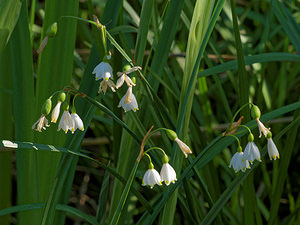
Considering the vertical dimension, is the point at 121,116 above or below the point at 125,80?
below

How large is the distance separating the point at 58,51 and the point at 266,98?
0.92 meters

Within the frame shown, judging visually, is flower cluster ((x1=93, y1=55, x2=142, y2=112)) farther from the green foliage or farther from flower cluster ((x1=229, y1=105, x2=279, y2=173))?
flower cluster ((x1=229, y1=105, x2=279, y2=173))

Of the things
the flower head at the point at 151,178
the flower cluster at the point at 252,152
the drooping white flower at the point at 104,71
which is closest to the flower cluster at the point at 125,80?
the drooping white flower at the point at 104,71

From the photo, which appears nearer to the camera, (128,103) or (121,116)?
(128,103)

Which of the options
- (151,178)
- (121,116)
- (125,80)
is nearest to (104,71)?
(125,80)

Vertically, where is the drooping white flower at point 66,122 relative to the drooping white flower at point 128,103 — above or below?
below

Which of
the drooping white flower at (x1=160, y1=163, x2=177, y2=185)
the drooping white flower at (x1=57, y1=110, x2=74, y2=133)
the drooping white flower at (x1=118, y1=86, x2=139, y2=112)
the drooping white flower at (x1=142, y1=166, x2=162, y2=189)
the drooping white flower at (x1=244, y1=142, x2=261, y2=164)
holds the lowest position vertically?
the drooping white flower at (x1=142, y1=166, x2=162, y2=189)

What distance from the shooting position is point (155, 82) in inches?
37.6

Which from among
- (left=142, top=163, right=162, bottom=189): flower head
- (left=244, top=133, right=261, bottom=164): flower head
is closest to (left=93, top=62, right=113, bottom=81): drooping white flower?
(left=142, top=163, right=162, bottom=189): flower head

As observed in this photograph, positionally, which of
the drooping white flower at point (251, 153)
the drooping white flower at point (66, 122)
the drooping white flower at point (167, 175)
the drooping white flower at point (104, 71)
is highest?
the drooping white flower at point (104, 71)

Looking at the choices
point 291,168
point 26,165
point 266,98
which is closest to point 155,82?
point 26,165

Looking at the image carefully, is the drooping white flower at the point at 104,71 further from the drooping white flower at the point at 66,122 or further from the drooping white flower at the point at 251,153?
the drooping white flower at the point at 251,153

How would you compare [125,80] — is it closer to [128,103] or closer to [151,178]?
[128,103]

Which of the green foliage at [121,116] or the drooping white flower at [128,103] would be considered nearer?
the drooping white flower at [128,103]
